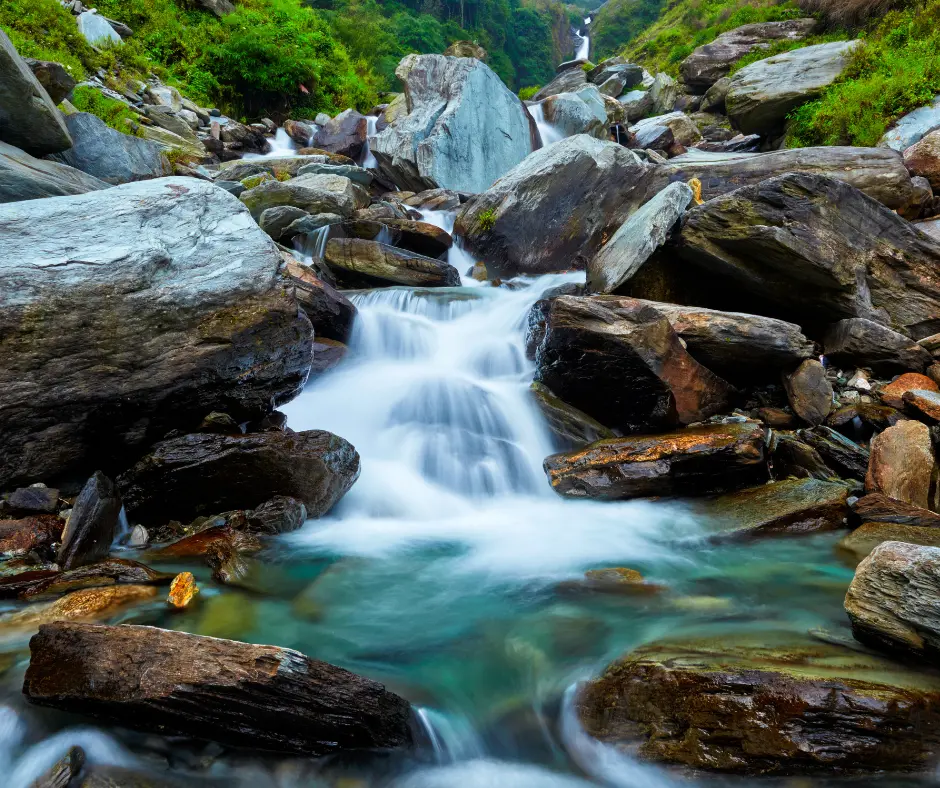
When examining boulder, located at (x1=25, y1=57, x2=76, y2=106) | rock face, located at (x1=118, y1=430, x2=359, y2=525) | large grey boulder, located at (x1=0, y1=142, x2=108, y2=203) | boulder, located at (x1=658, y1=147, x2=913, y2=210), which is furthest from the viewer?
boulder, located at (x1=25, y1=57, x2=76, y2=106)

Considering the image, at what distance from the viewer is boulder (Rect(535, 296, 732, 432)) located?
242 inches

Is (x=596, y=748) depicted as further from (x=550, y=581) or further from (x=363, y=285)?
(x=363, y=285)

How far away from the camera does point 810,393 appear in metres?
6.28

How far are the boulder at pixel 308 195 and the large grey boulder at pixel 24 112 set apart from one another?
10.6 feet

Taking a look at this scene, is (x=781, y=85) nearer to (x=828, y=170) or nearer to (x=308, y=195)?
(x=828, y=170)

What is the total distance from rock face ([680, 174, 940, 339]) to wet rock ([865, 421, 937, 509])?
237cm

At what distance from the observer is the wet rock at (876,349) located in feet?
21.6

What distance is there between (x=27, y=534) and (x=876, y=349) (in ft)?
27.4

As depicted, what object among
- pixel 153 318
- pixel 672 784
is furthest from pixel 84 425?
pixel 672 784

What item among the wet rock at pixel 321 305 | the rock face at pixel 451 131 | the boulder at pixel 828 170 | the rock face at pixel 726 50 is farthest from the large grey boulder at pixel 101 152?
the rock face at pixel 726 50

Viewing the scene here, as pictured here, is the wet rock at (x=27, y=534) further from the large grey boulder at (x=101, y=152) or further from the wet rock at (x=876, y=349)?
the large grey boulder at (x=101, y=152)

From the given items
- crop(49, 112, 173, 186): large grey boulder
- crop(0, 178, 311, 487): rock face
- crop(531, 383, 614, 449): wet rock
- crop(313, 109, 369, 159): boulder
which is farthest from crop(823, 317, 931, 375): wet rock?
crop(313, 109, 369, 159): boulder

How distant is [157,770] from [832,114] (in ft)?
54.4

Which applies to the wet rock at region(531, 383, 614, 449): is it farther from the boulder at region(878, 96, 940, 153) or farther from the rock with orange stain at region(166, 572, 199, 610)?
the boulder at region(878, 96, 940, 153)
